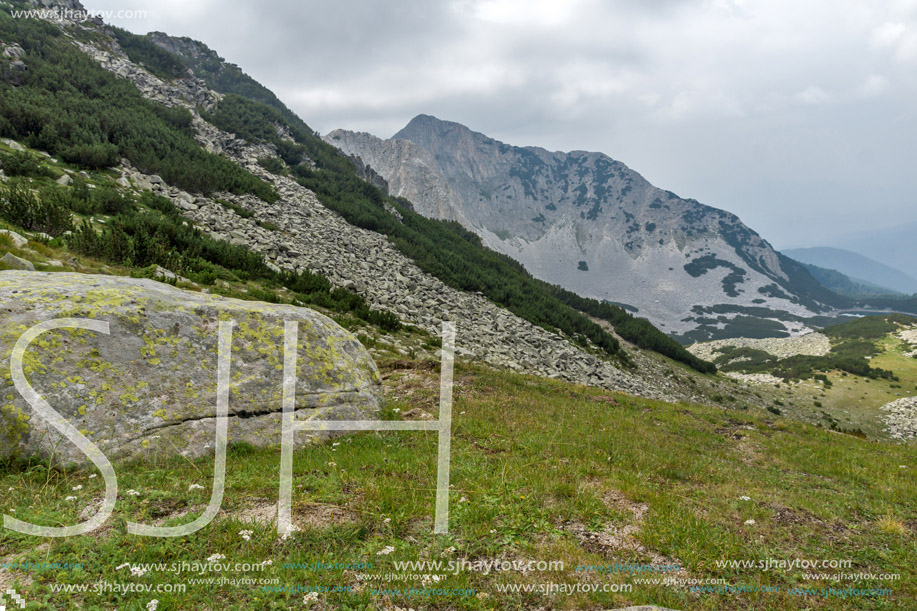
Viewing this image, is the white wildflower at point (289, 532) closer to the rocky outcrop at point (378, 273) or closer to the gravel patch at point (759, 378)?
the rocky outcrop at point (378, 273)

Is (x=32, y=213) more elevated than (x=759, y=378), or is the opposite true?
(x=32, y=213)

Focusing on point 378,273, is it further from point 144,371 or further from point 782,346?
point 782,346

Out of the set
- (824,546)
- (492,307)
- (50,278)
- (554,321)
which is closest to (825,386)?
(554,321)

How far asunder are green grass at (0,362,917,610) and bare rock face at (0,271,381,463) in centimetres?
47

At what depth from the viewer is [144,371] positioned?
5.64m

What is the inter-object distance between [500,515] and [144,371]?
18.0 feet

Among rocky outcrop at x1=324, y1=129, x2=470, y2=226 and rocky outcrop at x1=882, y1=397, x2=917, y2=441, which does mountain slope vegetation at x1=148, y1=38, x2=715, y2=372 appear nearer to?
rocky outcrop at x1=882, y1=397, x2=917, y2=441

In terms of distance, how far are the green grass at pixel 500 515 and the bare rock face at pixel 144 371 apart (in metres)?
Result: 0.47

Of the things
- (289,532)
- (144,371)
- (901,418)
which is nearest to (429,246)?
(144,371)

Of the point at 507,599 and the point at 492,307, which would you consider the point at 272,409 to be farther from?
the point at 492,307

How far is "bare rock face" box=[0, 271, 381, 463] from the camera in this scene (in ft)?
16.1

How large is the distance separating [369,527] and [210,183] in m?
30.5

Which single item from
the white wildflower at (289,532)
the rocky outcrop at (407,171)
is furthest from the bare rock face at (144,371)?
the rocky outcrop at (407,171)

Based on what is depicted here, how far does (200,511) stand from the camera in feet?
13.5
